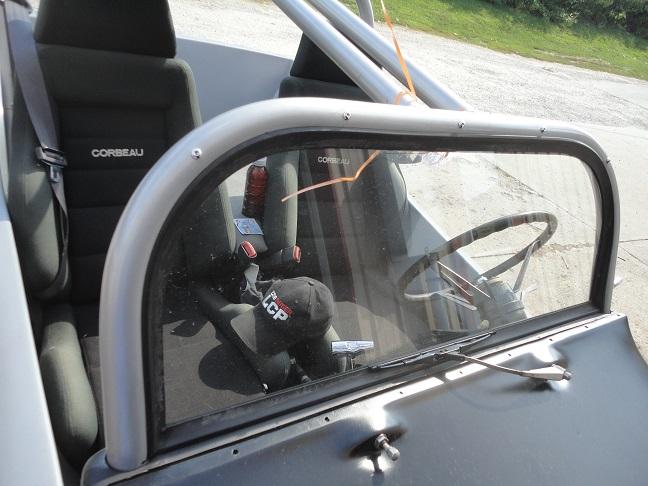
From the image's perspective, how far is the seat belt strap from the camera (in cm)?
157

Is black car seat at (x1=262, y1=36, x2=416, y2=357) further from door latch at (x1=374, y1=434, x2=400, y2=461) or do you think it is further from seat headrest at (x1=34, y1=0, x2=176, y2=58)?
seat headrest at (x1=34, y1=0, x2=176, y2=58)

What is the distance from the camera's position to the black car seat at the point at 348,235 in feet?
3.55

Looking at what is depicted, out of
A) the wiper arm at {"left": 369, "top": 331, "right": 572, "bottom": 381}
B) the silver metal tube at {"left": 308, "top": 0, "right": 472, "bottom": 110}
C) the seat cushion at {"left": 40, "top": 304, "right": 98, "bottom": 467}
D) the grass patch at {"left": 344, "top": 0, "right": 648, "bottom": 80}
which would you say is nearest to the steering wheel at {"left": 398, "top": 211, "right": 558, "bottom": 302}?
the wiper arm at {"left": 369, "top": 331, "right": 572, "bottom": 381}

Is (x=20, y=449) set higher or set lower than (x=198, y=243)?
lower

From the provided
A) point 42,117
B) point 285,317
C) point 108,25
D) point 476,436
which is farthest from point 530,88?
point 285,317

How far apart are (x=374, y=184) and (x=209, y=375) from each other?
57 cm

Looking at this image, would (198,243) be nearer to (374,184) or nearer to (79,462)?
(374,184)

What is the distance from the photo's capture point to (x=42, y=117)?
159cm

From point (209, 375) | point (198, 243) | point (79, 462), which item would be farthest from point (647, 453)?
point (79, 462)

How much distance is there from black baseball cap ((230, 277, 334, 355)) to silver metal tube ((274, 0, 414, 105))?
457mm

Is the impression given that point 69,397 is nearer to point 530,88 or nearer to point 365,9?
point 365,9

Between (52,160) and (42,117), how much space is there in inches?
5.7

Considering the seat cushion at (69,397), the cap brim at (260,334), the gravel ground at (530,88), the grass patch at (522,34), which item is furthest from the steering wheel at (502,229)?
the grass patch at (522,34)

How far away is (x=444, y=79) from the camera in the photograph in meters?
7.35
